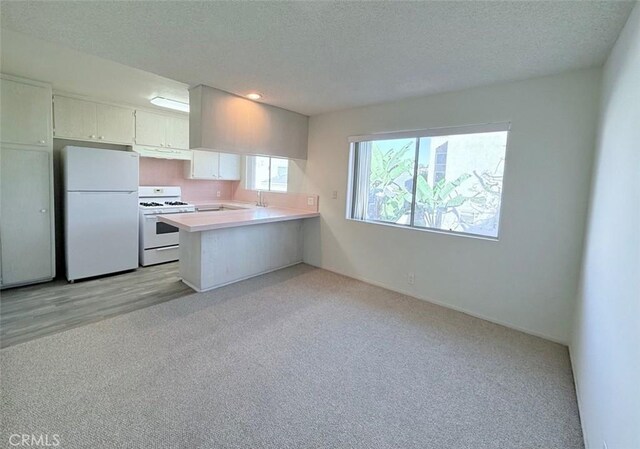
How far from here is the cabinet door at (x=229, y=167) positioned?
5.65 metres

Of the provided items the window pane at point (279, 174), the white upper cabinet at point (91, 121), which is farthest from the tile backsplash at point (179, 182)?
the window pane at point (279, 174)

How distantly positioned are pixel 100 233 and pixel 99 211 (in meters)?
0.29

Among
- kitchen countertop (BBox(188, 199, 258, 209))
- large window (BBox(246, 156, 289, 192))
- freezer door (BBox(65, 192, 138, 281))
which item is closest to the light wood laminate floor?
freezer door (BBox(65, 192, 138, 281))

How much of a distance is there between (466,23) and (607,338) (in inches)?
74.9

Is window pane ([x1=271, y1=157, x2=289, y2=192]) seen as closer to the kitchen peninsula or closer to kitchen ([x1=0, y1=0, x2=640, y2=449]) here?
kitchen ([x1=0, y1=0, x2=640, y2=449])

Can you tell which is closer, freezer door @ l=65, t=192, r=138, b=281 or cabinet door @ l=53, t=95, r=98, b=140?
freezer door @ l=65, t=192, r=138, b=281

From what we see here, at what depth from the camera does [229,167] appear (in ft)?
19.0

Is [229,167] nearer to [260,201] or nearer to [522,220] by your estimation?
[260,201]

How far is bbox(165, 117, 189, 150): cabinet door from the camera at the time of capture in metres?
4.79

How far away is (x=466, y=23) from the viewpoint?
1.79m

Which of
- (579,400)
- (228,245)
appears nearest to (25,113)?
(228,245)

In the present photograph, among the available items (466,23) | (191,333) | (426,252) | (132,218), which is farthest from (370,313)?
(132,218)

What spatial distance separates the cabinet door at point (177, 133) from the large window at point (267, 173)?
1.26m

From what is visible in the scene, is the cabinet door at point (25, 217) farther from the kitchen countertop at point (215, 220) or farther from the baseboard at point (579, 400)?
the baseboard at point (579, 400)
